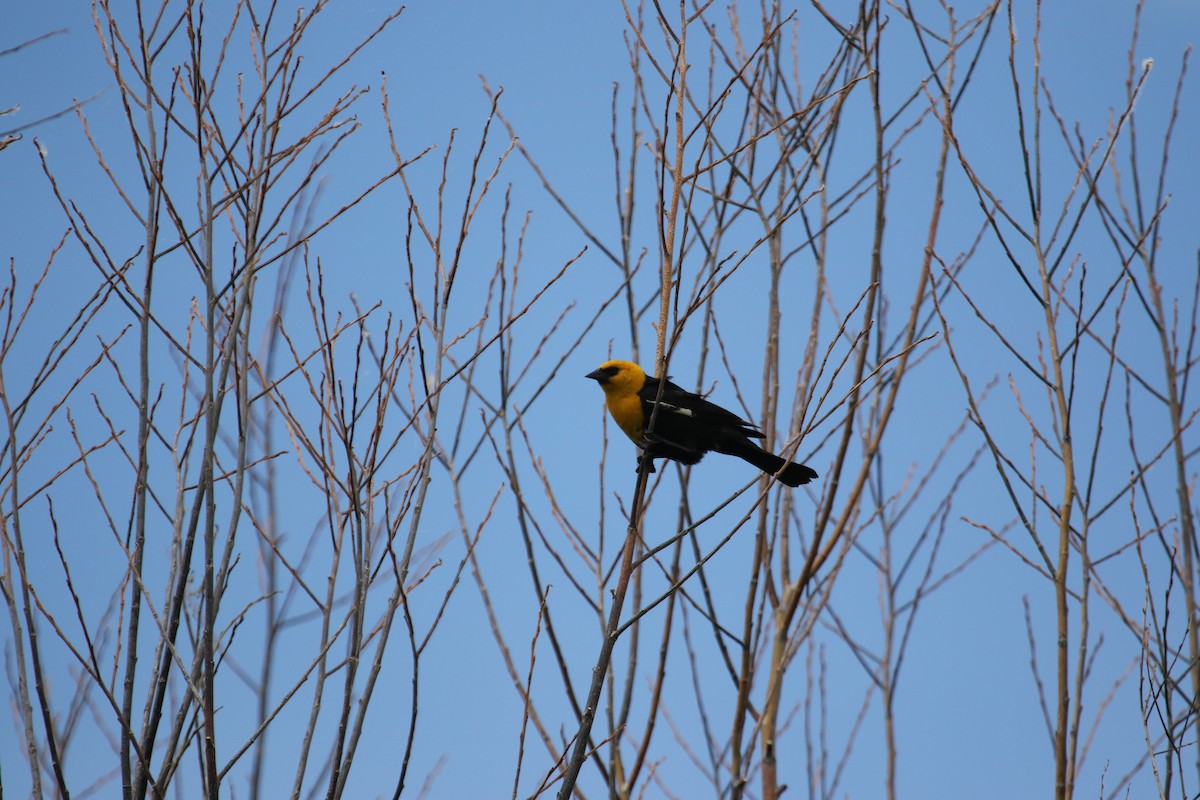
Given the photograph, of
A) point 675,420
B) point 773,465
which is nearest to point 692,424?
point 675,420

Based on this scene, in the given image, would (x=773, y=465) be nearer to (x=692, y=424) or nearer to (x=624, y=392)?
(x=692, y=424)

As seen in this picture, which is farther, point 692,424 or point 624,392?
point 624,392

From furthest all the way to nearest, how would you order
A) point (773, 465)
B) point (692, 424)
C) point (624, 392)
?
point (624, 392)
point (692, 424)
point (773, 465)

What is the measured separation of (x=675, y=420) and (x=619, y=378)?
0.31 m

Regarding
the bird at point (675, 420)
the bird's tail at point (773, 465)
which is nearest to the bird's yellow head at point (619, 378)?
the bird at point (675, 420)

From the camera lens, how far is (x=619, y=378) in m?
4.04

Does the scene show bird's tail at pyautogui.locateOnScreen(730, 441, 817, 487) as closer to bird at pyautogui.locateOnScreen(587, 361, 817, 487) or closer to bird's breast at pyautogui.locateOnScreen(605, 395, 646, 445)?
bird at pyautogui.locateOnScreen(587, 361, 817, 487)

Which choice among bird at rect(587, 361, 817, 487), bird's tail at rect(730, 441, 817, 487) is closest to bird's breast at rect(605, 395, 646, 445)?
bird at rect(587, 361, 817, 487)

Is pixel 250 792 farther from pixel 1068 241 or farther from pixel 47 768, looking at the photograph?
pixel 1068 241

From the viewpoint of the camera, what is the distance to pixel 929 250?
3.07 m

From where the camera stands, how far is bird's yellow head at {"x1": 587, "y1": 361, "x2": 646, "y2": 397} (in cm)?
400

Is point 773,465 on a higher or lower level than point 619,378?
lower

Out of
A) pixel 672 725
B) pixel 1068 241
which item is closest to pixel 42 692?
pixel 672 725

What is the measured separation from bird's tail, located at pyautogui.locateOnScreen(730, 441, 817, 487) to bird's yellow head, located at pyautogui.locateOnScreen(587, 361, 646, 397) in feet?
1.54
